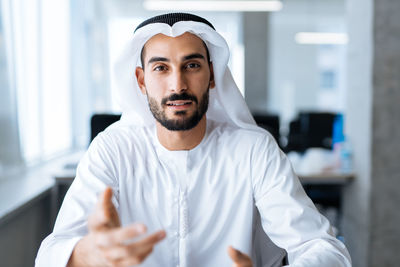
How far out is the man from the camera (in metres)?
1.48

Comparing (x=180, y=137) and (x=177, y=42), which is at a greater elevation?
(x=177, y=42)

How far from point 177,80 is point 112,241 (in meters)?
0.75

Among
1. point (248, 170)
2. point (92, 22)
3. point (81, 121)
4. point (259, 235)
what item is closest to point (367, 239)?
point (259, 235)

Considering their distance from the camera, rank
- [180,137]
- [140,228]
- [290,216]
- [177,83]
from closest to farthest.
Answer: [140,228] → [290,216] → [177,83] → [180,137]

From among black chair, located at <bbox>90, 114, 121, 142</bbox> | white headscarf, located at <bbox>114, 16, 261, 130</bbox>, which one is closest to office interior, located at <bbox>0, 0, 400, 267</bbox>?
black chair, located at <bbox>90, 114, 121, 142</bbox>

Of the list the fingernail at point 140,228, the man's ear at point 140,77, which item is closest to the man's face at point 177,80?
the man's ear at point 140,77

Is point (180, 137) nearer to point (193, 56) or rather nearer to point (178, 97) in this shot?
point (178, 97)

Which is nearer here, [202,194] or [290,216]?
[290,216]

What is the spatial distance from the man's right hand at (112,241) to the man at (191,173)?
13.6 inches

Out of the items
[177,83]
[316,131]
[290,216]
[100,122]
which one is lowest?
[316,131]

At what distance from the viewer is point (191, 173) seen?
1641 millimetres

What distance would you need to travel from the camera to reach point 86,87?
6.02 metres

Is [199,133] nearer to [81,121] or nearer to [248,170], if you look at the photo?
[248,170]

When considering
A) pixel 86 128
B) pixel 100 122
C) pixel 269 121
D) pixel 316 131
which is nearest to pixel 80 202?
pixel 100 122
